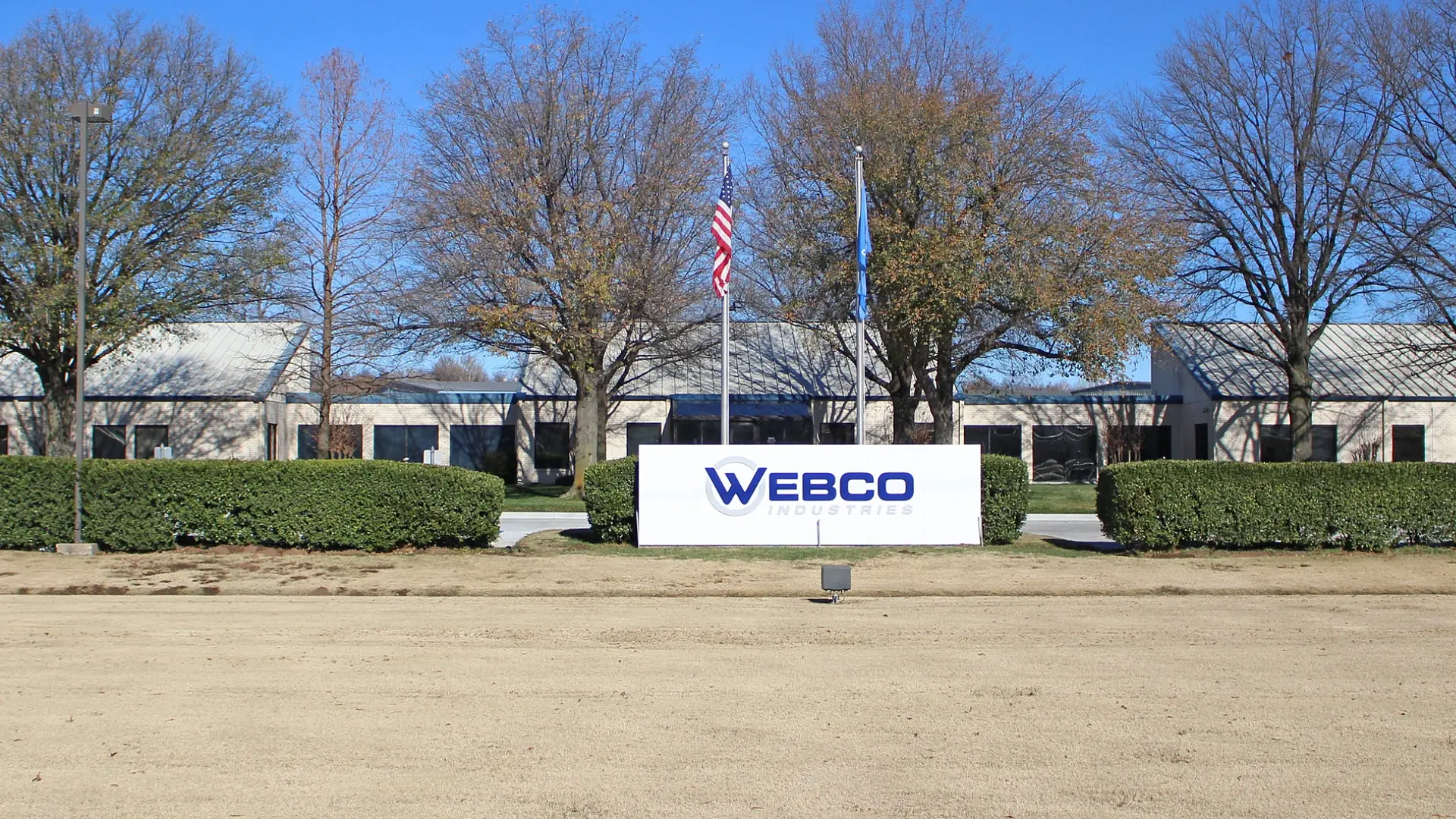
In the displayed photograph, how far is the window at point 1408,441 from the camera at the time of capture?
35688 mm

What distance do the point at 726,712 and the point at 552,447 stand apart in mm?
29860

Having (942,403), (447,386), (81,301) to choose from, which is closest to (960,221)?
(942,403)

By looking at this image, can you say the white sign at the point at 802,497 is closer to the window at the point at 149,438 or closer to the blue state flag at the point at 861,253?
the blue state flag at the point at 861,253

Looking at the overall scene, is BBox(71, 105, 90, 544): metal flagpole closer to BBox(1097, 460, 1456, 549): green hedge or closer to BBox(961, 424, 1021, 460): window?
BBox(1097, 460, 1456, 549): green hedge

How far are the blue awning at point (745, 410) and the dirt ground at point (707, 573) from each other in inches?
736

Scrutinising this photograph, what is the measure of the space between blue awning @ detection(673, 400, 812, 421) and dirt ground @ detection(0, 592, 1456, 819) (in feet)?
79.4

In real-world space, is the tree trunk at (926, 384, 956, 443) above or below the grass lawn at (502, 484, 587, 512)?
above

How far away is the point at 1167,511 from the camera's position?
17.6 metres

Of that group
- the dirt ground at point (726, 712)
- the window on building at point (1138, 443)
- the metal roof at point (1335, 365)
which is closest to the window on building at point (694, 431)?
the window on building at point (1138, 443)

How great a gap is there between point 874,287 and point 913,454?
25.6ft

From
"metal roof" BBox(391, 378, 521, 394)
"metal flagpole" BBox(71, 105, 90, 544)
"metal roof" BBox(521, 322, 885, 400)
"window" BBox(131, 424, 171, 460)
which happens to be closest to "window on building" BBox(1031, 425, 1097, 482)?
"metal roof" BBox(521, 322, 885, 400)

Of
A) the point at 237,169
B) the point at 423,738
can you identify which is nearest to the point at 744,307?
the point at 237,169

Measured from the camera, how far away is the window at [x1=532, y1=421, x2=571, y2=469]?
37.2 metres

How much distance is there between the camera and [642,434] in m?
37.1
